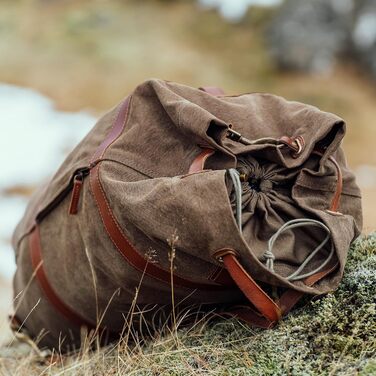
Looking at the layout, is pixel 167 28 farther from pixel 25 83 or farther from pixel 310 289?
pixel 310 289

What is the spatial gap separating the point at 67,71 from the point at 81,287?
11862mm

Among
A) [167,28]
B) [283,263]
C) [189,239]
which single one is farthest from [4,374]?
[167,28]

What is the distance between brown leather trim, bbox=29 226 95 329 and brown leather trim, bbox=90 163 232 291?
574mm

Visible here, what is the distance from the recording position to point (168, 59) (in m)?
13.9

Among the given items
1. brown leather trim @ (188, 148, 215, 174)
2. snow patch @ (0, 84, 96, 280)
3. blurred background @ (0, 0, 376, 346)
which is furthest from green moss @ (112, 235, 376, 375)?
blurred background @ (0, 0, 376, 346)

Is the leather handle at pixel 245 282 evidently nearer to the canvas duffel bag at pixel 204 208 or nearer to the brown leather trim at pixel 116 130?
the canvas duffel bag at pixel 204 208

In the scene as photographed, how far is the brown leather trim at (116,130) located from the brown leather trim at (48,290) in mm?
563

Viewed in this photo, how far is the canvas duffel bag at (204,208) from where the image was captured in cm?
178

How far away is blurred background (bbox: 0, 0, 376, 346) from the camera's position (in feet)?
34.8

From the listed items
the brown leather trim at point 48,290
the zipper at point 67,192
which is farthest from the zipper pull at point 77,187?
the brown leather trim at point 48,290

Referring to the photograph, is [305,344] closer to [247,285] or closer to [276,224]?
→ [247,285]

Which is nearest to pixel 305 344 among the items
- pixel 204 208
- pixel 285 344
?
pixel 285 344

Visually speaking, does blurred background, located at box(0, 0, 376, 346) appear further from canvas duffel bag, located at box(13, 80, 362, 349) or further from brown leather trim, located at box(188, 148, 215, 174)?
brown leather trim, located at box(188, 148, 215, 174)

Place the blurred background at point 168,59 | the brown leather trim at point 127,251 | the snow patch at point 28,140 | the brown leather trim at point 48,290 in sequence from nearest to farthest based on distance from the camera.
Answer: the brown leather trim at point 127,251, the brown leather trim at point 48,290, the snow patch at point 28,140, the blurred background at point 168,59
